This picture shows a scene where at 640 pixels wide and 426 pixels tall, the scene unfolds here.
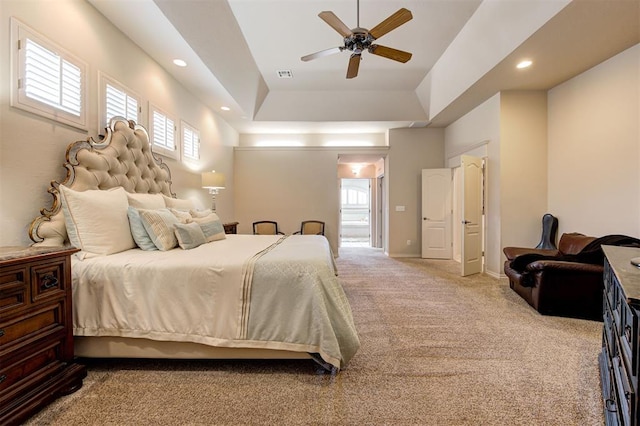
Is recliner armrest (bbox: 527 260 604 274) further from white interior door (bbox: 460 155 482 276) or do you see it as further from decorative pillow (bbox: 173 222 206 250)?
decorative pillow (bbox: 173 222 206 250)

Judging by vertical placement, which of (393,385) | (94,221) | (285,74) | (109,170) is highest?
(285,74)

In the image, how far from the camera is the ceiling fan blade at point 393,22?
239 cm

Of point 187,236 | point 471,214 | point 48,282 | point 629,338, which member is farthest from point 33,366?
point 471,214

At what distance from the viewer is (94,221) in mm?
1962

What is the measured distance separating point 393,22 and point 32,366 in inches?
Answer: 138

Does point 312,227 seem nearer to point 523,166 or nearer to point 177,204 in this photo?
point 177,204

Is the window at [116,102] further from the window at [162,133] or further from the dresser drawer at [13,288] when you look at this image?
the dresser drawer at [13,288]

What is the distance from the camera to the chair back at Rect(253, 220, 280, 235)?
607 centimetres

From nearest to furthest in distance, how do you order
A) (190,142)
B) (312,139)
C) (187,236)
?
(187,236) < (190,142) < (312,139)

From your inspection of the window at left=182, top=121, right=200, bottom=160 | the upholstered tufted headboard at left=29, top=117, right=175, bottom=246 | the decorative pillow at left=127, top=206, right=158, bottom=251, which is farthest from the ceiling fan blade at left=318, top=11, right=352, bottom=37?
the window at left=182, top=121, right=200, bottom=160

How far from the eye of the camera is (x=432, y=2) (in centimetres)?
302

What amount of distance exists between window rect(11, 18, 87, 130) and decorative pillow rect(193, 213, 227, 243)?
123 centimetres

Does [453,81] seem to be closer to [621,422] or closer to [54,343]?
[621,422]

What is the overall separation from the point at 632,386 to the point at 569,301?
2.33 metres
